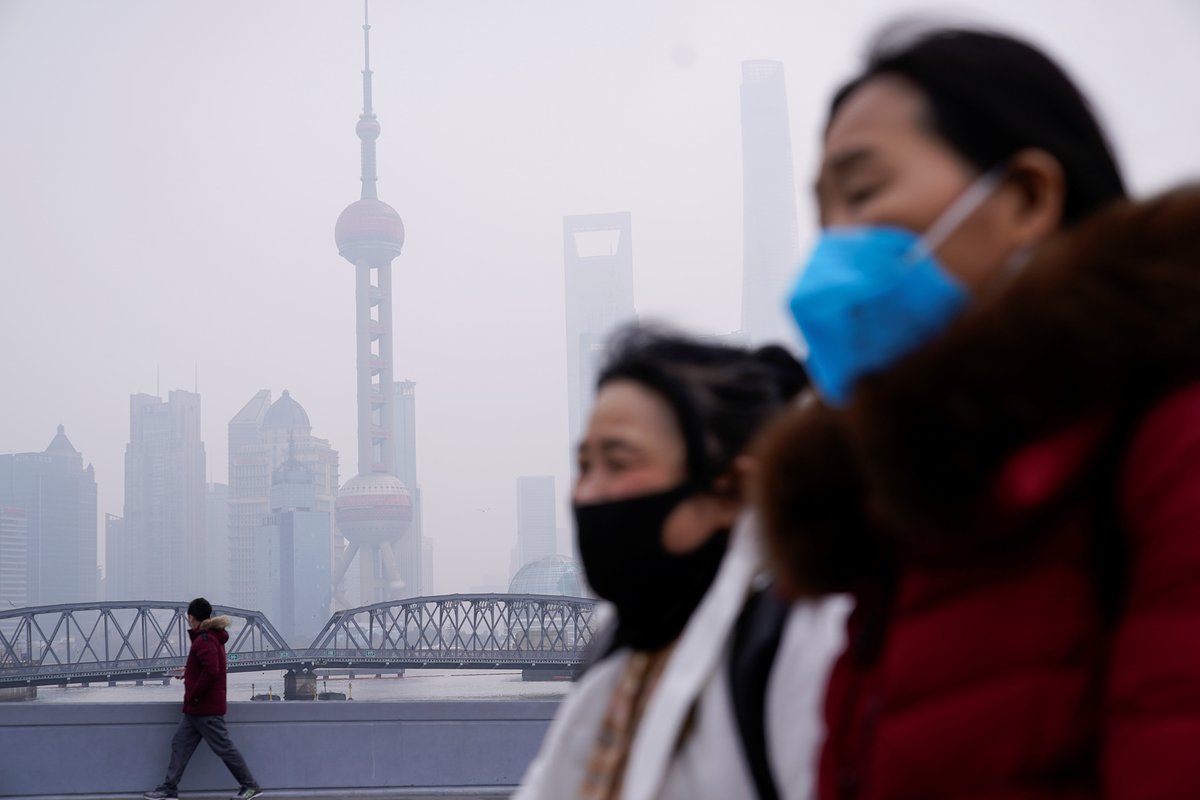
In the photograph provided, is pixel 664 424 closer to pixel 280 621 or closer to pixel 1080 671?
pixel 1080 671

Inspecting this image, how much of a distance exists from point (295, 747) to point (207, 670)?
0.91 metres

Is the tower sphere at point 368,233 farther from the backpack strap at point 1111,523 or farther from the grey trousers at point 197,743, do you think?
the backpack strap at point 1111,523

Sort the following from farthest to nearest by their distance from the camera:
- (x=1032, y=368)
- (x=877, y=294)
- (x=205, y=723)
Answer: (x=205, y=723), (x=877, y=294), (x=1032, y=368)

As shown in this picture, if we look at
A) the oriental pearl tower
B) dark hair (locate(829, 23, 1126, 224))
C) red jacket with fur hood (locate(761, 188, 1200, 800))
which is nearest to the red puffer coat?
red jacket with fur hood (locate(761, 188, 1200, 800))

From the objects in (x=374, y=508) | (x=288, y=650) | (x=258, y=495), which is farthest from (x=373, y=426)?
(x=288, y=650)

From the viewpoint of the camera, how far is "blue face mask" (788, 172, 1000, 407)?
0.99 m

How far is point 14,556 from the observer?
17312 centimetres

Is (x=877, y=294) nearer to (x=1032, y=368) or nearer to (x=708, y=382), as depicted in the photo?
(x=1032, y=368)

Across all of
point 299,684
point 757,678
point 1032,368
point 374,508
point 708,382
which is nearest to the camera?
point 1032,368

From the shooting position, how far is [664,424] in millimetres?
1933

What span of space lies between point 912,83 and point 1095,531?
457mm

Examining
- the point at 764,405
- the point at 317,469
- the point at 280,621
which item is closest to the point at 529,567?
the point at 280,621

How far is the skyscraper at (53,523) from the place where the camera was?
566 feet

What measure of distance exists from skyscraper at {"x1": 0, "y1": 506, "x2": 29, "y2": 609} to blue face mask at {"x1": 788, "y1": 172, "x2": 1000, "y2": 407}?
621 ft
